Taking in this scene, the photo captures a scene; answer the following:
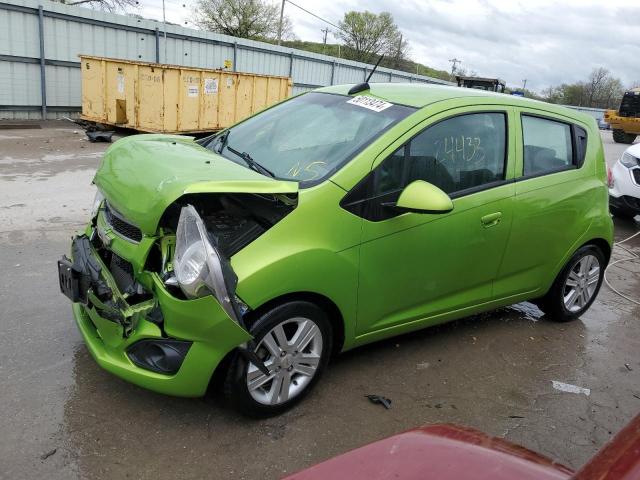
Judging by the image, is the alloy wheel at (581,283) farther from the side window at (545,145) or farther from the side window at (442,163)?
the side window at (442,163)

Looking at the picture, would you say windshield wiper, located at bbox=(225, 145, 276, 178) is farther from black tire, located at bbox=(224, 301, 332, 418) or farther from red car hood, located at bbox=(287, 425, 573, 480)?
red car hood, located at bbox=(287, 425, 573, 480)

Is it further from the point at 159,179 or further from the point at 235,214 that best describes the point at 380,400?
the point at 159,179

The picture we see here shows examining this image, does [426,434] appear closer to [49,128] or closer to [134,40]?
[49,128]

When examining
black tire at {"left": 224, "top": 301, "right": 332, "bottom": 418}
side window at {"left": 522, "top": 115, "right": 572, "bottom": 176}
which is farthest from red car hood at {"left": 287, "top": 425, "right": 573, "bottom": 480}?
side window at {"left": 522, "top": 115, "right": 572, "bottom": 176}

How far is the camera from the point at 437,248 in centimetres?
332

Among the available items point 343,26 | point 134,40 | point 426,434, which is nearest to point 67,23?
point 134,40

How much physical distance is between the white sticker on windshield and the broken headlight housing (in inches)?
58.8

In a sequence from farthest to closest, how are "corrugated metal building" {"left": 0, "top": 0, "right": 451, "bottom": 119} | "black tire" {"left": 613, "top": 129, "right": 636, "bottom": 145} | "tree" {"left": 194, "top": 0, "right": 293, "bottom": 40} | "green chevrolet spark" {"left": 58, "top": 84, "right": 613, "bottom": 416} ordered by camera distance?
"tree" {"left": 194, "top": 0, "right": 293, "bottom": 40}, "black tire" {"left": 613, "top": 129, "right": 636, "bottom": 145}, "corrugated metal building" {"left": 0, "top": 0, "right": 451, "bottom": 119}, "green chevrolet spark" {"left": 58, "top": 84, "right": 613, "bottom": 416}

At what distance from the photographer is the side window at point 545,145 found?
3.89 metres

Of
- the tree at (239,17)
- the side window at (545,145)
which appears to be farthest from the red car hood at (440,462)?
the tree at (239,17)

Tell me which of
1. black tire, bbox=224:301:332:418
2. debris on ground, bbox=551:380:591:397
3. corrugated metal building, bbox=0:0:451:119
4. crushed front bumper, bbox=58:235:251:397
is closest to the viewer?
crushed front bumper, bbox=58:235:251:397

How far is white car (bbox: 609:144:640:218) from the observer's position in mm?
7809

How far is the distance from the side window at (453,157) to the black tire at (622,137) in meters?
26.5

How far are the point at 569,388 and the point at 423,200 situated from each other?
1.72 meters
